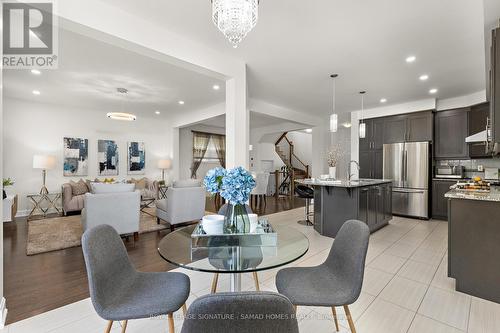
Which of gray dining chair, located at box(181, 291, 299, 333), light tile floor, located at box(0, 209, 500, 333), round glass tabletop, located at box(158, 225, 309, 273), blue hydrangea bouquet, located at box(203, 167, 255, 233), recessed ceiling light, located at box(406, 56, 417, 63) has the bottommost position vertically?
light tile floor, located at box(0, 209, 500, 333)

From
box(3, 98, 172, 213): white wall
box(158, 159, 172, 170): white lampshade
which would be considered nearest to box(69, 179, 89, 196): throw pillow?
box(3, 98, 172, 213): white wall

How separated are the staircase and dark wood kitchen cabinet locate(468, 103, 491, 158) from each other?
5.58 meters

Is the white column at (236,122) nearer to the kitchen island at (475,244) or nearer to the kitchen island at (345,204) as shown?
the kitchen island at (345,204)

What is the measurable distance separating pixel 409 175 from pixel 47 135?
8821 mm

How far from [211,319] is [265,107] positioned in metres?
5.50

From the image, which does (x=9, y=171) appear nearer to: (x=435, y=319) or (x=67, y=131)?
(x=67, y=131)

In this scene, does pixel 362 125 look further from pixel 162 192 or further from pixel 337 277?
pixel 162 192

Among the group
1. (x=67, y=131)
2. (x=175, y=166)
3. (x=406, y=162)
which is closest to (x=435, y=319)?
(x=406, y=162)

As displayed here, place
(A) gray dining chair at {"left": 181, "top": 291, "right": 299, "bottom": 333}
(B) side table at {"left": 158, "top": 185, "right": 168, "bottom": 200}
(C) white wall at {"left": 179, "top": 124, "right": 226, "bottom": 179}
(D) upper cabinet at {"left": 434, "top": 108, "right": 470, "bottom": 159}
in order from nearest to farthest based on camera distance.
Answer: (A) gray dining chair at {"left": 181, "top": 291, "right": 299, "bottom": 333}, (D) upper cabinet at {"left": 434, "top": 108, "right": 470, "bottom": 159}, (B) side table at {"left": 158, "top": 185, "right": 168, "bottom": 200}, (C) white wall at {"left": 179, "top": 124, "right": 226, "bottom": 179}

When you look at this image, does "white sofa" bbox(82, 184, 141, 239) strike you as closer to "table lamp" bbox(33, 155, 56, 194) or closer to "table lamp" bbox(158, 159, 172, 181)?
"table lamp" bbox(33, 155, 56, 194)

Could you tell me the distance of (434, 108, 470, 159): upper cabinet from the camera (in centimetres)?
495

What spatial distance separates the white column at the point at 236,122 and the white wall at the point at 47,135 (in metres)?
4.98

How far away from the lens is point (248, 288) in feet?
7.55

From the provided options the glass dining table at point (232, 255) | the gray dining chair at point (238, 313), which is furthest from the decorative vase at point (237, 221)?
the gray dining chair at point (238, 313)
